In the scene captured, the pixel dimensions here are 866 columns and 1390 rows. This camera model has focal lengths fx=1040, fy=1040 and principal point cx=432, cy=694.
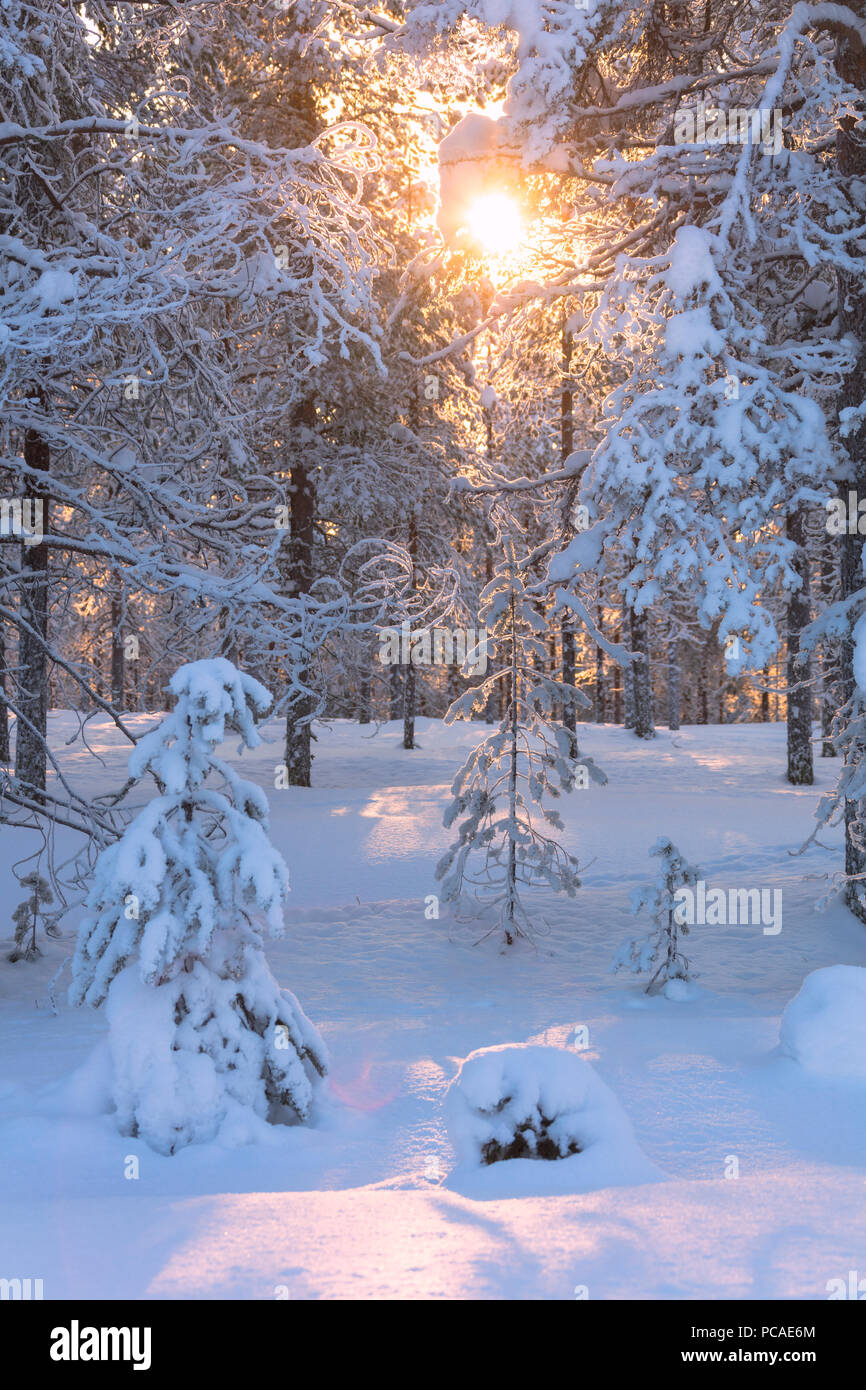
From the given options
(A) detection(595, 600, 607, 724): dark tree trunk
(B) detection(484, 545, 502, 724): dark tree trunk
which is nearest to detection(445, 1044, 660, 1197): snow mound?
(B) detection(484, 545, 502, 724): dark tree trunk

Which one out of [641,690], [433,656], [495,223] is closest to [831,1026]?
[433,656]

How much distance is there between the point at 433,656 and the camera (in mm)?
12562

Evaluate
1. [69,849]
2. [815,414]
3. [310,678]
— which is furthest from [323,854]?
[815,414]

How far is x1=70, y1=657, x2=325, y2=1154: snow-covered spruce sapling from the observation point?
4566mm

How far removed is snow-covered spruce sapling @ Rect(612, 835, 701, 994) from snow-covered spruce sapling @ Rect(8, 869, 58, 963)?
13.7 ft

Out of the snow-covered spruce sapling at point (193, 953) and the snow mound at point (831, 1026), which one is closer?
the snow-covered spruce sapling at point (193, 953)

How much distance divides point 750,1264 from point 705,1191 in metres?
0.64

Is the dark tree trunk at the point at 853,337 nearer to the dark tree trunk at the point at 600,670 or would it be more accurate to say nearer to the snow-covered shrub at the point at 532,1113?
the snow-covered shrub at the point at 532,1113

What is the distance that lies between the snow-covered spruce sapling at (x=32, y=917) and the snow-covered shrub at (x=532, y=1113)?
405 centimetres

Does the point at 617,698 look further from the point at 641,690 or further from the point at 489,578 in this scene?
the point at 641,690

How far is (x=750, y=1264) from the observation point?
11.1ft

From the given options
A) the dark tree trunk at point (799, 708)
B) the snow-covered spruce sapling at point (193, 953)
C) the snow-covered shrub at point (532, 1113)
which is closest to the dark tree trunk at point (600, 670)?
the dark tree trunk at point (799, 708)

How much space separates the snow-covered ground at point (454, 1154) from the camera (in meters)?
3.38

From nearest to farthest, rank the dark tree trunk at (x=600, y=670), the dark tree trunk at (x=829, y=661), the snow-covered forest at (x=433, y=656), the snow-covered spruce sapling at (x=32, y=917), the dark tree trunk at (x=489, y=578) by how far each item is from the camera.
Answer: the snow-covered forest at (x=433, y=656) → the snow-covered spruce sapling at (x=32, y=917) → the dark tree trunk at (x=829, y=661) → the dark tree trunk at (x=489, y=578) → the dark tree trunk at (x=600, y=670)
